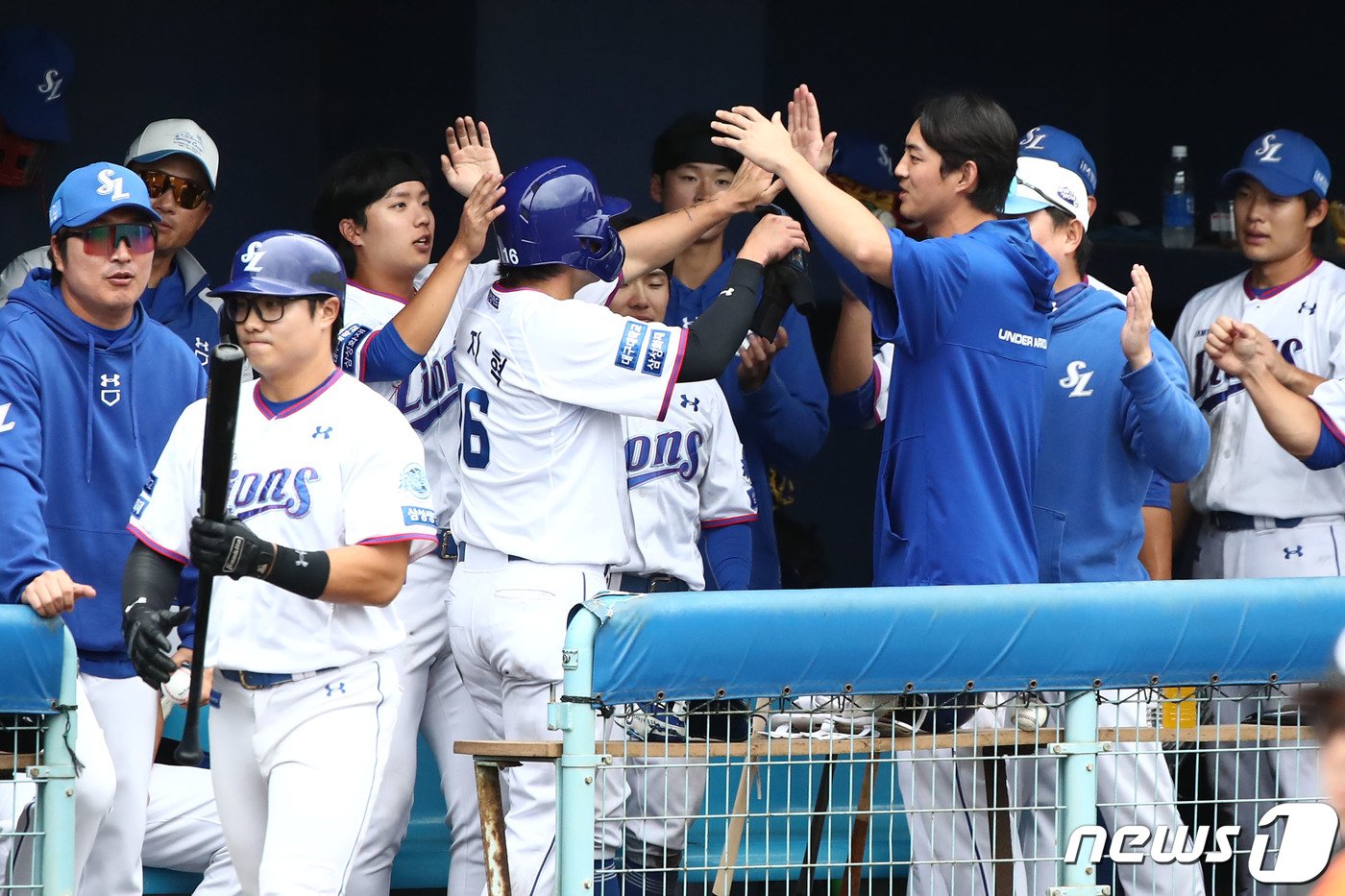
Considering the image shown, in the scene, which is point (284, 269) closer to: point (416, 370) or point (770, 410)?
point (416, 370)

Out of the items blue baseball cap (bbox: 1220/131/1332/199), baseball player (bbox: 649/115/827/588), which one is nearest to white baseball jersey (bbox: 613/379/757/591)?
baseball player (bbox: 649/115/827/588)

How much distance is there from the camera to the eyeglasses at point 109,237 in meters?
3.33

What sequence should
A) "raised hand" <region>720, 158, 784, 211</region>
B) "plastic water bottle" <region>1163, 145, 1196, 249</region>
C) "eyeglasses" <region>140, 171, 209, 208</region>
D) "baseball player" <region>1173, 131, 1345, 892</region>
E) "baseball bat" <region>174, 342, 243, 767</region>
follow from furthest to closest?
"plastic water bottle" <region>1163, 145, 1196, 249</region>, "baseball player" <region>1173, 131, 1345, 892</region>, "eyeglasses" <region>140, 171, 209, 208</region>, "raised hand" <region>720, 158, 784, 211</region>, "baseball bat" <region>174, 342, 243, 767</region>

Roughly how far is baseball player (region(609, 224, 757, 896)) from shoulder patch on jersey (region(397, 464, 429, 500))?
28.8 inches

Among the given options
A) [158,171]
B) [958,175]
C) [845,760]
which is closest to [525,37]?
[158,171]

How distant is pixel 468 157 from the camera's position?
398cm

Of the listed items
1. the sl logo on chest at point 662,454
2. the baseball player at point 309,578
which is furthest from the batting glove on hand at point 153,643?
the sl logo on chest at point 662,454

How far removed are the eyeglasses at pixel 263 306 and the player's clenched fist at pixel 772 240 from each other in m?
0.87

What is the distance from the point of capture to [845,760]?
263cm

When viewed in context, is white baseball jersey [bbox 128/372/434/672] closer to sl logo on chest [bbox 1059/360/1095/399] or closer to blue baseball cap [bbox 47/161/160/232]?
blue baseball cap [bbox 47/161/160/232]

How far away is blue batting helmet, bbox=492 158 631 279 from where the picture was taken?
3418mm

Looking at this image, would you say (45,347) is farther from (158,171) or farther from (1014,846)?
(1014,846)

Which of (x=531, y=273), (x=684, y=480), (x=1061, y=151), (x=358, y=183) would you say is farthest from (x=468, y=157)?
(x=1061, y=151)

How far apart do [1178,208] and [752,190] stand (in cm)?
252
